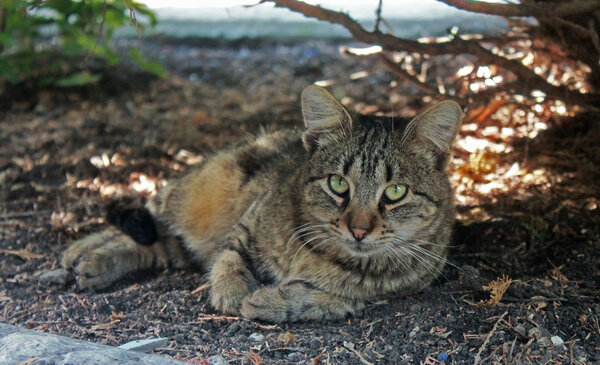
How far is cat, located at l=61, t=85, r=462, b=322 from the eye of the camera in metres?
2.95

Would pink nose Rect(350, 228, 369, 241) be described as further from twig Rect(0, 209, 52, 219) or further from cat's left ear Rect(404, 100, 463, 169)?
twig Rect(0, 209, 52, 219)

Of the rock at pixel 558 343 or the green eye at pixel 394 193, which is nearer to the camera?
the rock at pixel 558 343

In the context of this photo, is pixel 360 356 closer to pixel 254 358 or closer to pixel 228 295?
pixel 254 358

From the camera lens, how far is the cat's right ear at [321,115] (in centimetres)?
311

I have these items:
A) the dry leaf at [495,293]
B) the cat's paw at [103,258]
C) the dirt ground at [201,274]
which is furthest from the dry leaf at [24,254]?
the dry leaf at [495,293]

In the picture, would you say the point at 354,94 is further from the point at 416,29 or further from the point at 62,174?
the point at 62,174

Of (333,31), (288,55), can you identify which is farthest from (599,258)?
(333,31)

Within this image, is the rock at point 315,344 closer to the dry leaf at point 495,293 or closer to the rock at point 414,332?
the rock at point 414,332

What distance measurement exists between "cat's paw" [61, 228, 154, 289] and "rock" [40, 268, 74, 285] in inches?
1.6

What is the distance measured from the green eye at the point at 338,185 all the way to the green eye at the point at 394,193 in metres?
0.20

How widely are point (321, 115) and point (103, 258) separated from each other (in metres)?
1.64

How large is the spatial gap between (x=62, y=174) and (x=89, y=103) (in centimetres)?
180


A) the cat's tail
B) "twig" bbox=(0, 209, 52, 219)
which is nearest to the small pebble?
the cat's tail

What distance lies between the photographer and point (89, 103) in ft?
21.1
